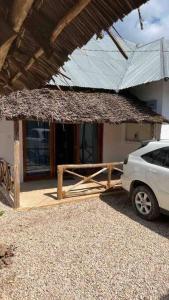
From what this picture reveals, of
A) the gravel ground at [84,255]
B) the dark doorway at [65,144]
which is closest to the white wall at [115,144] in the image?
the dark doorway at [65,144]

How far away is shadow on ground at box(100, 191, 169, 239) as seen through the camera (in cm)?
603

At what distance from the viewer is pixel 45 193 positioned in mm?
8664

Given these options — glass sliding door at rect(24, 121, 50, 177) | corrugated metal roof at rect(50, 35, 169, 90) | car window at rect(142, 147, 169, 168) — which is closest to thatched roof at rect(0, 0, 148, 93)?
car window at rect(142, 147, 169, 168)

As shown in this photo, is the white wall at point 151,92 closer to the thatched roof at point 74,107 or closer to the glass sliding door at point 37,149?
the thatched roof at point 74,107

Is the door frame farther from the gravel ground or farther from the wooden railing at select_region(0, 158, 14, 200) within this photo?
the gravel ground

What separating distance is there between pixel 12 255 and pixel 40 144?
6114mm

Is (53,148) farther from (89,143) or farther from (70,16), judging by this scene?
(70,16)

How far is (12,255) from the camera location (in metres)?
4.81

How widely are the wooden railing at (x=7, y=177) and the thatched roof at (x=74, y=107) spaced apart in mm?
1791

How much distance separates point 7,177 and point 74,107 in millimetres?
3031

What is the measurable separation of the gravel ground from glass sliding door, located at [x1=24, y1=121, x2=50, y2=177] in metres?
3.39

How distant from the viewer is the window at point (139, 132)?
10.9 metres

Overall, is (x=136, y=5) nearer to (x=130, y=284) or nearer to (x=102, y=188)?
(x=130, y=284)

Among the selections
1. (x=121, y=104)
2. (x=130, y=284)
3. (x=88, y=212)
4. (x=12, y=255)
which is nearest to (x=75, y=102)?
(x=121, y=104)
